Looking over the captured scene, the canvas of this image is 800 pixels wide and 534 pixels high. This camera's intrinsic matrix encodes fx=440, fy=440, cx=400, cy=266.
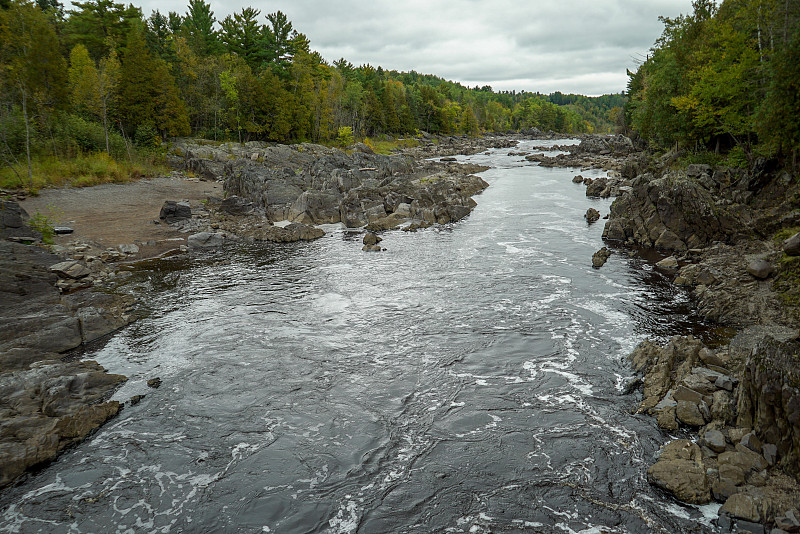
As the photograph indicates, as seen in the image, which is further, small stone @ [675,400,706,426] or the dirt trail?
the dirt trail

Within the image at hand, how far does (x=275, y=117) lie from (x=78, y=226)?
52.3 meters

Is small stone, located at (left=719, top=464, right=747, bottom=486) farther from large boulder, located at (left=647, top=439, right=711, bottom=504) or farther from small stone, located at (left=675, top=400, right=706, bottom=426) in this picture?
small stone, located at (left=675, top=400, right=706, bottom=426)

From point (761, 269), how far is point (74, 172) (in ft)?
184

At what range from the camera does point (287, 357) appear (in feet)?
60.1

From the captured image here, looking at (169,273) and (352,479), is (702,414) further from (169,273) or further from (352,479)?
(169,273)

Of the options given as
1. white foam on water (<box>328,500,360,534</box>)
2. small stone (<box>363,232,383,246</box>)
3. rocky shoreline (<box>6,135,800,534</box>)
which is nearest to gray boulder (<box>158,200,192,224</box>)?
rocky shoreline (<box>6,135,800,534</box>)

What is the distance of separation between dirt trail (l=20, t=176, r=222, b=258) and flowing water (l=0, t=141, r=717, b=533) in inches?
247

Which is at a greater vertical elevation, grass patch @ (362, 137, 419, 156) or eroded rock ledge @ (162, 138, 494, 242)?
grass patch @ (362, 137, 419, 156)

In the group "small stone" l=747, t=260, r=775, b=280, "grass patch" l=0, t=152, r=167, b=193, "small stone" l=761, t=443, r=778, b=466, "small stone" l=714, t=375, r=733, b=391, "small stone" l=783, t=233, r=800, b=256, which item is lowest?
"small stone" l=761, t=443, r=778, b=466

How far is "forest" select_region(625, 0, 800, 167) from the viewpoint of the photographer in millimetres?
25750

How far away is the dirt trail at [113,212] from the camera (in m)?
32.6

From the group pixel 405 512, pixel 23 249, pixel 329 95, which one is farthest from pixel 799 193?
pixel 329 95

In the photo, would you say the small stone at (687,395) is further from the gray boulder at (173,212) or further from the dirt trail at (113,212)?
the gray boulder at (173,212)

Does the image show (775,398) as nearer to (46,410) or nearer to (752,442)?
(752,442)
